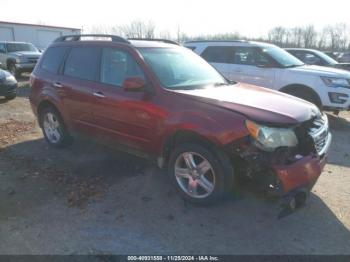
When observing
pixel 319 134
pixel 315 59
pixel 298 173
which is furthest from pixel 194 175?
pixel 315 59

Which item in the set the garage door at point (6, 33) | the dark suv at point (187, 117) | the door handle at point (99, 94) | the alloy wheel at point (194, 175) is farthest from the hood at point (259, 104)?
Result: the garage door at point (6, 33)

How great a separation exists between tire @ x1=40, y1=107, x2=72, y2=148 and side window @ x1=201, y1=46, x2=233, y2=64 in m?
4.86

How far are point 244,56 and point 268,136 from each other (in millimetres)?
5862

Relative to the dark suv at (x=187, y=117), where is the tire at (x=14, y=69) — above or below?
below

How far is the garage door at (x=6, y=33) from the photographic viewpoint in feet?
103

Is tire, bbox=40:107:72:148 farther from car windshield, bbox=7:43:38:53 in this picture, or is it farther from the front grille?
car windshield, bbox=7:43:38:53

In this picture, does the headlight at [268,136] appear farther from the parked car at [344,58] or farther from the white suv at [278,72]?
the parked car at [344,58]

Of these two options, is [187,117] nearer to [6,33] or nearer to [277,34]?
[6,33]

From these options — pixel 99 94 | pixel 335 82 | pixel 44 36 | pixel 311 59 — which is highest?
pixel 44 36

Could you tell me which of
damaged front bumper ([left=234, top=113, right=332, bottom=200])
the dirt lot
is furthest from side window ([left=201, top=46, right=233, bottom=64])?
damaged front bumper ([left=234, top=113, right=332, bottom=200])

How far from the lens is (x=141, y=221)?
3670mm

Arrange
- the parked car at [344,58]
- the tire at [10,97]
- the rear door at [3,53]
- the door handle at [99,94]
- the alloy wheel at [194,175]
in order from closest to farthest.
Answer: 1. the alloy wheel at [194,175]
2. the door handle at [99,94]
3. the tire at [10,97]
4. the rear door at [3,53]
5. the parked car at [344,58]

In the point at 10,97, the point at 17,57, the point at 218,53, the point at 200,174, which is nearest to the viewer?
the point at 200,174

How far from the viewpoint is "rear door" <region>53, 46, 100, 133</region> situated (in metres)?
4.98
